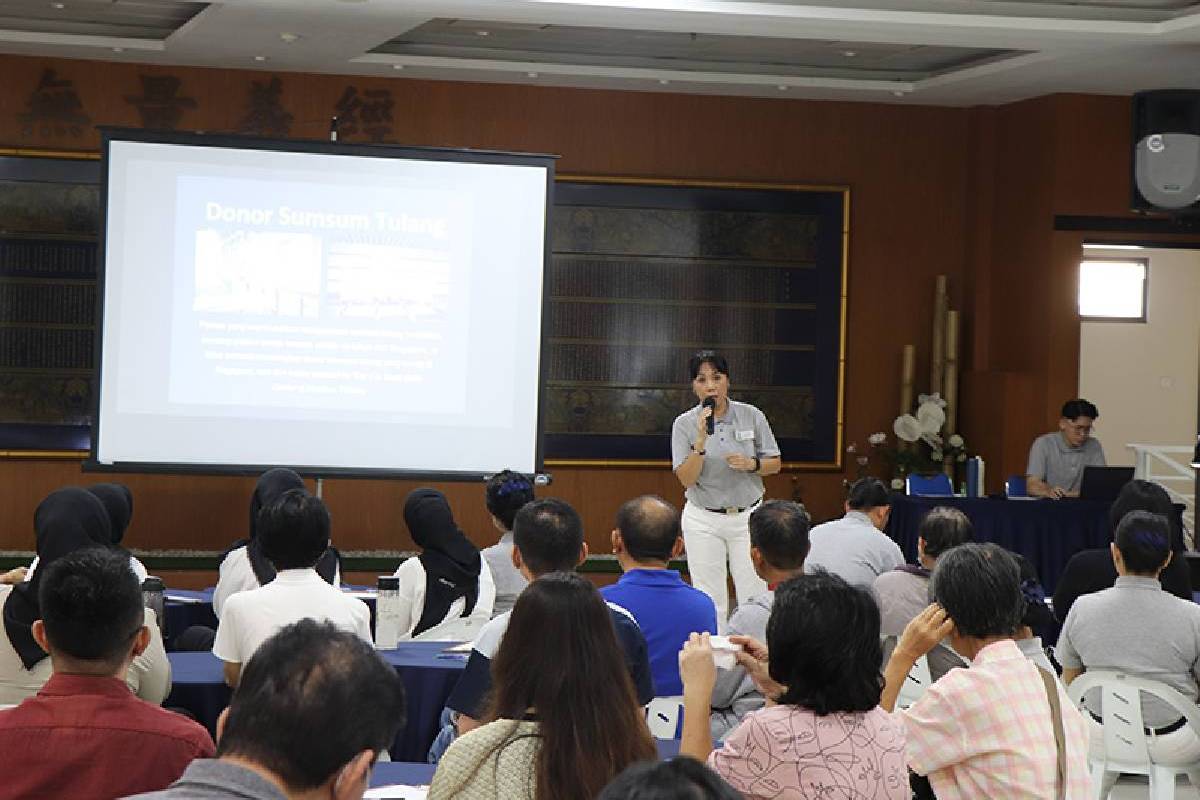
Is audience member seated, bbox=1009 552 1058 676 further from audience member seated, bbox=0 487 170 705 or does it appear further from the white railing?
the white railing

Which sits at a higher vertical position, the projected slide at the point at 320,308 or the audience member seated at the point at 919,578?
the projected slide at the point at 320,308

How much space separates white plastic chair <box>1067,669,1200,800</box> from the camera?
478 centimetres

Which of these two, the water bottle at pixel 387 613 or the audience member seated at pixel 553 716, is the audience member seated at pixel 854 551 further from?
the audience member seated at pixel 553 716

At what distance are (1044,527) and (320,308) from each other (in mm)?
4179

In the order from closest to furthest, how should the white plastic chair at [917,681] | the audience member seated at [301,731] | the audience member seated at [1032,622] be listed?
the audience member seated at [301,731]
the audience member seated at [1032,622]
the white plastic chair at [917,681]

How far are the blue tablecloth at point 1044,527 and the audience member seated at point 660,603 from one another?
16.1 ft

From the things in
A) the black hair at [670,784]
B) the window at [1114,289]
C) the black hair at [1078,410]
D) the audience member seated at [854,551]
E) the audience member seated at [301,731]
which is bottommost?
the audience member seated at [854,551]

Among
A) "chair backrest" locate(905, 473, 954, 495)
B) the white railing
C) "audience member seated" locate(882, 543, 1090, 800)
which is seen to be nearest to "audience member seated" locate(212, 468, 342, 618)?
"audience member seated" locate(882, 543, 1090, 800)

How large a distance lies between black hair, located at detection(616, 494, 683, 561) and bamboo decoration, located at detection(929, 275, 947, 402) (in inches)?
277

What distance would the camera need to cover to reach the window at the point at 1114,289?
13.9 m

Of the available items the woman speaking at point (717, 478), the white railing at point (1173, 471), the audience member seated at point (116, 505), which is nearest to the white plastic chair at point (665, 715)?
the audience member seated at point (116, 505)

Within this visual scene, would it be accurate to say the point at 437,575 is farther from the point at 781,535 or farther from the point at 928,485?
the point at 928,485

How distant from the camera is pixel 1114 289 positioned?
13977mm

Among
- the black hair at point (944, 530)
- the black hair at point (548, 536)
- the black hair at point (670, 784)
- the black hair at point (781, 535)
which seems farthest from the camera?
the black hair at point (944, 530)
